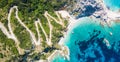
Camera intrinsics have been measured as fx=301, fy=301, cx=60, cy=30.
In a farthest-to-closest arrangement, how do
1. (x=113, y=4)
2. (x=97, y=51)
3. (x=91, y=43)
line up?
(x=113, y=4)
(x=91, y=43)
(x=97, y=51)

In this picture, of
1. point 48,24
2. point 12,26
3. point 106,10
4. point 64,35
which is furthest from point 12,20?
point 106,10

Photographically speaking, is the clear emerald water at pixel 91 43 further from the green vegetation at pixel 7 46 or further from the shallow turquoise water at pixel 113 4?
the green vegetation at pixel 7 46

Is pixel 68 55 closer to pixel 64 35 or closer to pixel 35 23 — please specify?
pixel 64 35

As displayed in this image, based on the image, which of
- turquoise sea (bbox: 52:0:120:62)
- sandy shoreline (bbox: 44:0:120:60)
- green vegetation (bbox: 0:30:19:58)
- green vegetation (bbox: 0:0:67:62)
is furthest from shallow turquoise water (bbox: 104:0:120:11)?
green vegetation (bbox: 0:30:19:58)

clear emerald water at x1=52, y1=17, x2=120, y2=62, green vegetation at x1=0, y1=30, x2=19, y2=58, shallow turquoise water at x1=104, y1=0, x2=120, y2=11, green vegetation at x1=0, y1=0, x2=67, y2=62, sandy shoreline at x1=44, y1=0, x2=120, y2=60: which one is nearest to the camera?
green vegetation at x1=0, y1=30, x2=19, y2=58

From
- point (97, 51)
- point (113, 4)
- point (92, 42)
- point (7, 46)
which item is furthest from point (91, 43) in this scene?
point (7, 46)

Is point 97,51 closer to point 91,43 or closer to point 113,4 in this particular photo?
point 91,43

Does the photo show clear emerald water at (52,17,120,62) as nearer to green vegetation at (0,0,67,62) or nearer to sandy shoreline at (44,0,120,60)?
sandy shoreline at (44,0,120,60)

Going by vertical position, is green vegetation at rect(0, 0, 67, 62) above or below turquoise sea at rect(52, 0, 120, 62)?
above
